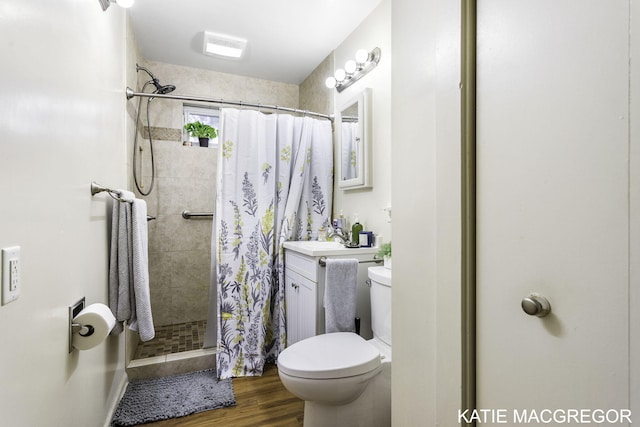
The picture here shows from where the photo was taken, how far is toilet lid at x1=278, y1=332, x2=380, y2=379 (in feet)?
4.17

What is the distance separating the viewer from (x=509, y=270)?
60cm

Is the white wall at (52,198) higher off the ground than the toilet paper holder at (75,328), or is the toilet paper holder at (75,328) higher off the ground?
the white wall at (52,198)

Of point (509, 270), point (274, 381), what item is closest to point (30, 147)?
point (509, 270)

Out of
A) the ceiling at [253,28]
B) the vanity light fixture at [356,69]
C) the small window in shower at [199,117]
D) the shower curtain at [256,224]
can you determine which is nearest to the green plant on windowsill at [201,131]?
the small window in shower at [199,117]

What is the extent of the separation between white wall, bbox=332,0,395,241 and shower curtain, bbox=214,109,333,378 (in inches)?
17.9

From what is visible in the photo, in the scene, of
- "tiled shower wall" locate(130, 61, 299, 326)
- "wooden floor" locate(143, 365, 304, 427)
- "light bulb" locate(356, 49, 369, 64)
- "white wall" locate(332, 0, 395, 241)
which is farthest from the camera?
"tiled shower wall" locate(130, 61, 299, 326)

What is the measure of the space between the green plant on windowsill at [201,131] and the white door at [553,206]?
8.57 ft

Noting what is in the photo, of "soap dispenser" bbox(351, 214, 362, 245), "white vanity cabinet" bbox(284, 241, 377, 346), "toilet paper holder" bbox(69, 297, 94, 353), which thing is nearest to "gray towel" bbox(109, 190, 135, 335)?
"toilet paper holder" bbox(69, 297, 94, 353)

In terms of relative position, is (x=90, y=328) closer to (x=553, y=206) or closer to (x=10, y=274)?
(x=10, y=274)

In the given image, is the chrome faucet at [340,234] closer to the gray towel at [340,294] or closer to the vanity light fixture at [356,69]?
the gray towel at [340,294]

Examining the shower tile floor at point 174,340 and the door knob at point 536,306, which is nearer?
the door knob at point 536,306

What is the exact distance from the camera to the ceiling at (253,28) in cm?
202

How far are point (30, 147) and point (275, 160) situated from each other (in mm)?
1564

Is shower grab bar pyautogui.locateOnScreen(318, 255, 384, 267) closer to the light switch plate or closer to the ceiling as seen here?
the light switch plate
